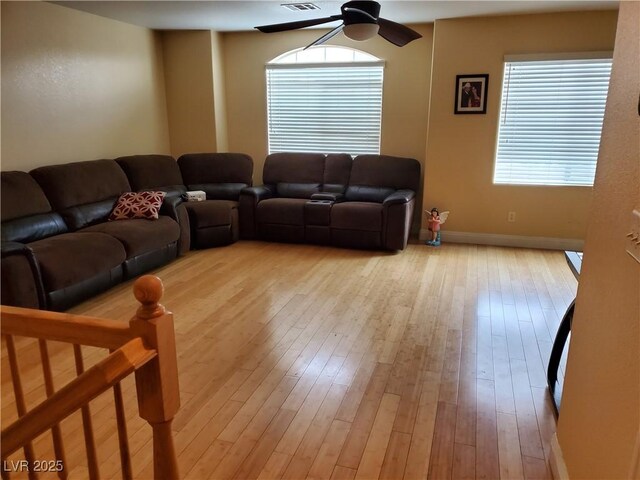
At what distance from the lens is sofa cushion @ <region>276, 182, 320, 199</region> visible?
5508 mm

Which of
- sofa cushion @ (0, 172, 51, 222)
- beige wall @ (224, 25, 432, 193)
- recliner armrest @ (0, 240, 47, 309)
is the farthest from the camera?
beige wall @ (224, 25, 432, 193)

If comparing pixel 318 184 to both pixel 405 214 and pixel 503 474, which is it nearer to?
pixel 405 214

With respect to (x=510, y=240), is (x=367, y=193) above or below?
above

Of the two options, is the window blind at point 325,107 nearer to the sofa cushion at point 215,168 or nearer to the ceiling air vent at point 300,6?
the sofa cushion at point 215,168

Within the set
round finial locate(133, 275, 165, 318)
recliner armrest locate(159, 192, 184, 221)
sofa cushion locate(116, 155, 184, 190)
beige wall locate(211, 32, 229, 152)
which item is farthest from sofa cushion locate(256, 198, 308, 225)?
round finial locate(133, 275, 165, 318)

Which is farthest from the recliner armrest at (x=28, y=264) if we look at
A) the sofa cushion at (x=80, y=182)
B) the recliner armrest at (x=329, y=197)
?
the recliner armrest at (x=329, y=197)

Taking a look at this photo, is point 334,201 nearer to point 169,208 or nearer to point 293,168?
point 293,168

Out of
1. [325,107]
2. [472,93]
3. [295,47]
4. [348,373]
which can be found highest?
[295,47]

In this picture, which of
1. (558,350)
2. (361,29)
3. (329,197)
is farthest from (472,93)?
(558,350)

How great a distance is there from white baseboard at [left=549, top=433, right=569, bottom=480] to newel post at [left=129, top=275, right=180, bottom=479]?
1.40m

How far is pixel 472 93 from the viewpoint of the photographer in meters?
4.86

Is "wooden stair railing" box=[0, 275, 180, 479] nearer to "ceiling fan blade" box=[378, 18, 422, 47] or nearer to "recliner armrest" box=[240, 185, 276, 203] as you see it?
"ceiling fan blade" box=[378, 18, 422, 47]

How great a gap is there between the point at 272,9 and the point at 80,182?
2444mm

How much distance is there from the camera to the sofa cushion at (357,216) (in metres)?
4.76
